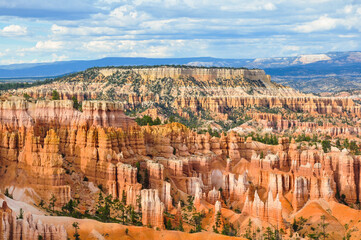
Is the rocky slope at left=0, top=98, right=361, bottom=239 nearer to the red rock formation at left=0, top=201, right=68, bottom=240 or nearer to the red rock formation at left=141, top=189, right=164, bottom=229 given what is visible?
the red rock formation at left=141, top=189, right=164, bottom=229

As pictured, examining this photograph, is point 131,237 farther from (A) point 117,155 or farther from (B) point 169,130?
(B) point 169,130

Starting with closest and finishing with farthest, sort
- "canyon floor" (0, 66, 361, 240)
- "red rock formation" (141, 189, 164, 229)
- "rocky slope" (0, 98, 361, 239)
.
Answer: "canyon floor" (0, 66, 361, 240), "red rock formation" (141, 189, 164, 229), "rocky slope" (0, 98, 361, 239)

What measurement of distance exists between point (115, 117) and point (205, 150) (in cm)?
2204

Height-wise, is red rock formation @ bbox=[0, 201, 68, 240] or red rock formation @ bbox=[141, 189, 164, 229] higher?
red rock formation @ bbox=[0, 201, 68, 240]

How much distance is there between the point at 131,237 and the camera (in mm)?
64562

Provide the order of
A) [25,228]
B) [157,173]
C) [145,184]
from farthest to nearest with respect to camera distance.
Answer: [145,184]
[157,173]
[25,228]

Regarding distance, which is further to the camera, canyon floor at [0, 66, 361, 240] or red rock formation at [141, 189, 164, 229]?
red rock formation at [141, 189, 164, 229]

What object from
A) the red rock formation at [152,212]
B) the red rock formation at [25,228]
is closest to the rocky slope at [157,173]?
the red rock formation at [152,212]

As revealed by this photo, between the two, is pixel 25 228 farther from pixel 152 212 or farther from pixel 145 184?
pixel 145 184

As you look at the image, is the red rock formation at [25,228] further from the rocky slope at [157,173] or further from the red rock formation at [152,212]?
the red rock formation at [152,212]

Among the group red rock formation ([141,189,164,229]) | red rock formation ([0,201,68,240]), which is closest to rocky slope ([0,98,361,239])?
red rock formation ([141,189,164,229])

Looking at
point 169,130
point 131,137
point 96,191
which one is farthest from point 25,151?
point 169,130

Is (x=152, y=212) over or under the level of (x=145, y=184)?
under

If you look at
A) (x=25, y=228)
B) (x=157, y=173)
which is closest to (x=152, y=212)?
(x=157, y=173)
